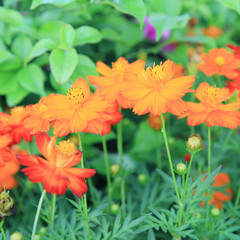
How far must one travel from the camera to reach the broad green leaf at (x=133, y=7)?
888mm

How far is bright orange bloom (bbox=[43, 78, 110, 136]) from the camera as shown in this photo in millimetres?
617

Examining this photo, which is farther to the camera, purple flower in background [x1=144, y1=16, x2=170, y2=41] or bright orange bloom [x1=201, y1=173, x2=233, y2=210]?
purple flower in background [x1=144, y1=16, x2=170, y2=41]

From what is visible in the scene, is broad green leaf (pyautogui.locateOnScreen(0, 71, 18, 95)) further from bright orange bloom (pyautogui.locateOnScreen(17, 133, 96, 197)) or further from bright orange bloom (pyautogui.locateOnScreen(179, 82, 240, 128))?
bright orange bloom (pyautogui.locateOnScreen(179, 82, 240, 128))

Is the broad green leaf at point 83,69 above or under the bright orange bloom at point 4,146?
under

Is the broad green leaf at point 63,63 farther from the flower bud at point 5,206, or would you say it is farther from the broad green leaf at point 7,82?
the flower bud at point 5,206

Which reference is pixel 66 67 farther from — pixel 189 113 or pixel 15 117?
pixel 189 113

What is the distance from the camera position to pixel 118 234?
68cm

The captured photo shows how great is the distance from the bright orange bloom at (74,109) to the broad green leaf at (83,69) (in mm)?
293

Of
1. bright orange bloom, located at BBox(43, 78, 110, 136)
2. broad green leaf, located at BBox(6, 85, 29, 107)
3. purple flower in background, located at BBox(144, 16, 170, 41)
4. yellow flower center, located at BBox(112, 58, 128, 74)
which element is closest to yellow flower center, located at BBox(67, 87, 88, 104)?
bright orange bloom, located at BBox(43, 78, 110, 136)

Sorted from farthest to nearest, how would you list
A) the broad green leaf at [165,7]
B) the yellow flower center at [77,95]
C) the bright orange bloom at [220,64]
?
the broad green leaf at [165,7] → the bright orange bloom at [220,64] → the yellow flower center at [77,95]

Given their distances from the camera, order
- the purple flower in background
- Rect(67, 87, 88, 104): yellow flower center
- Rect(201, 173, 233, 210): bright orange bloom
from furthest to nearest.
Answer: the purple flower in background → Rect(201, 173, 233, 210): bright orange bloom → Rect(67, 87, 88, 104): yellow flower center

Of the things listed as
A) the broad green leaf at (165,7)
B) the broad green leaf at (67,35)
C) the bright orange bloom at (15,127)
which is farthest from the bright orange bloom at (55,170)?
the broad green leaf at (165,7)

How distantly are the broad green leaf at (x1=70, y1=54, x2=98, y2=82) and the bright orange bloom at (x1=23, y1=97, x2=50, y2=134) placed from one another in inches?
12.6

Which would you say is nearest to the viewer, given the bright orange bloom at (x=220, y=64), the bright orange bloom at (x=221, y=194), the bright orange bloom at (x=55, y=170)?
the bright orange bloom at (x=55, y=170)
